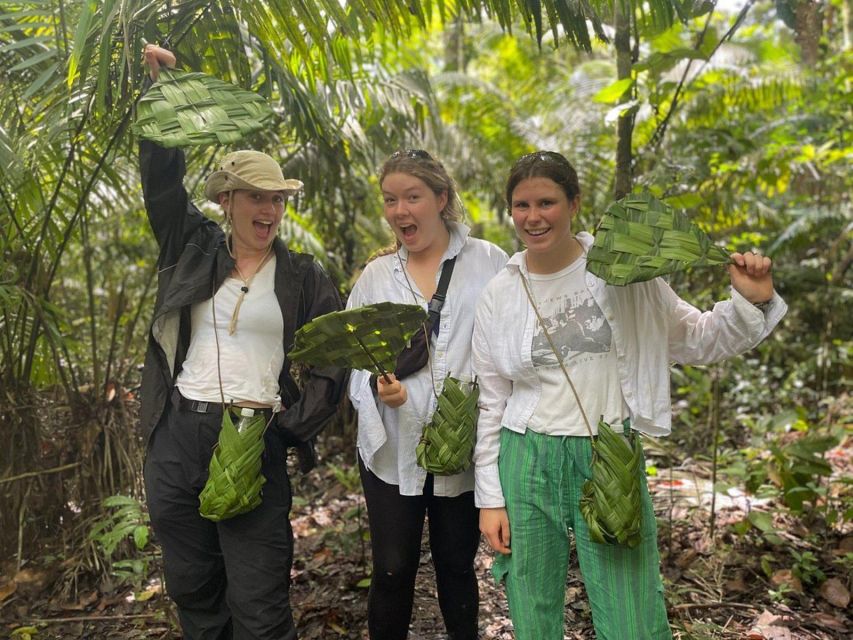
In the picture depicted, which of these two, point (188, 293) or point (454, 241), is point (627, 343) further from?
point (188, 293)

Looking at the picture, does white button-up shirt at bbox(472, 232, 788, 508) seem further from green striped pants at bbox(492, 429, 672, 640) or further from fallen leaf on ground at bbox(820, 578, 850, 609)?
fallen leaf on ground at bbox(820, 578, 850, 609)

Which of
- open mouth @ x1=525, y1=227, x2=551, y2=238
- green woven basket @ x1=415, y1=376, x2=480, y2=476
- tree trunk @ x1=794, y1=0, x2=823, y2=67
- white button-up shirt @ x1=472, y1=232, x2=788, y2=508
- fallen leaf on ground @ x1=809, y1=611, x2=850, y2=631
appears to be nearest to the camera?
white button-up shirt @ x1=472, y1=232, x2=788, y2=508

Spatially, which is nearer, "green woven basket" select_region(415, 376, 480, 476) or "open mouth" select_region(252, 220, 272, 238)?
"green woven basket" select_region(415, 376, 480, 476)

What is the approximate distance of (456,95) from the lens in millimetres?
9609

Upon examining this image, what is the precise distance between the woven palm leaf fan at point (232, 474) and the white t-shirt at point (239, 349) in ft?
0.50

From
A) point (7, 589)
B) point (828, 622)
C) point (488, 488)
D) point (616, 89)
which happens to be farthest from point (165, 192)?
point (828, 622)

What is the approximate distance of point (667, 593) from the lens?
3.55m

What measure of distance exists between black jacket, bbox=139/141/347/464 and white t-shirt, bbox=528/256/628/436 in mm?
786

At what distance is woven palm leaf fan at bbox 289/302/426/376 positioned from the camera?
2141 mm

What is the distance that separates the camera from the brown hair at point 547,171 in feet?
7.46

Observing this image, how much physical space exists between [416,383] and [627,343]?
80 cm

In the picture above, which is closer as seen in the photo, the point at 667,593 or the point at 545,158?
the point at 545,158

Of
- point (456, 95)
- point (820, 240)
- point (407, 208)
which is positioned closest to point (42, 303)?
point (407, 208)

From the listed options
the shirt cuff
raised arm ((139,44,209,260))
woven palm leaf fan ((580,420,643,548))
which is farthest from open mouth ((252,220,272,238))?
woven palm leaf fan ((580,420,643,548))
